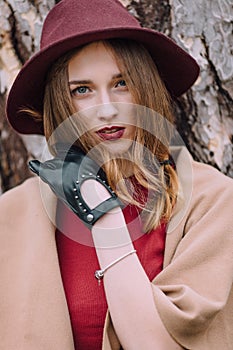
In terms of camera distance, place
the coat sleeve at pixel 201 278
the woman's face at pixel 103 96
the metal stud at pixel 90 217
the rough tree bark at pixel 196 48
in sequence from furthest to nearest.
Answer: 1. the rough tree bark at pixel 196 48
2. the woman's face at pixel 103 96
3. the metal stud at pixel 90 217
4. the coat sleeve at pixel 201 278

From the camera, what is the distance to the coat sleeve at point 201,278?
172 cm

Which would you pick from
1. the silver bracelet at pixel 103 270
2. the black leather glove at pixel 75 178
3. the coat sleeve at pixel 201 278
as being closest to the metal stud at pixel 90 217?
the black leather glove at pixel 75 178

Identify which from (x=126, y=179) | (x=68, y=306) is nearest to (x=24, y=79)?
(x=126, y=179)

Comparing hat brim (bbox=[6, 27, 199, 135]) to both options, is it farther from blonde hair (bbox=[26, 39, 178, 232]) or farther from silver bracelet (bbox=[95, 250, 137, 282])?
silver bracelet (bbox=[95, 250, 137, 282])

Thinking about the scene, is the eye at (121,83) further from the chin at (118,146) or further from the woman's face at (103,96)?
the chin at (118,146)

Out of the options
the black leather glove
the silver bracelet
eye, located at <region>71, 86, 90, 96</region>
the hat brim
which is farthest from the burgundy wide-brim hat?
the silver bracelet

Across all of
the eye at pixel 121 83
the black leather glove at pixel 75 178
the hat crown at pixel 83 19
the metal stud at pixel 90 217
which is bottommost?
the metal stud at pixel 90 217

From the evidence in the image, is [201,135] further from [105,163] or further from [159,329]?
[159,329]

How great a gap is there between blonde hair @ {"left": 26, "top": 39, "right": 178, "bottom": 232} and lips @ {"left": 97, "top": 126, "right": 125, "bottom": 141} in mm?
45

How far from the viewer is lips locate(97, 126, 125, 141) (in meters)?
1.94

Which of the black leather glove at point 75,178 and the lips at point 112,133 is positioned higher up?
the lips at point 112,133

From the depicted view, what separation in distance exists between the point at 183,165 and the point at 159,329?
0.52 metres

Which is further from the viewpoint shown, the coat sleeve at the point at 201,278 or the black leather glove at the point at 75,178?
the black leather glove at the point at 75,178

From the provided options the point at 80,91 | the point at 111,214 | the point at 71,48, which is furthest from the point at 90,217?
the point at 71,48
